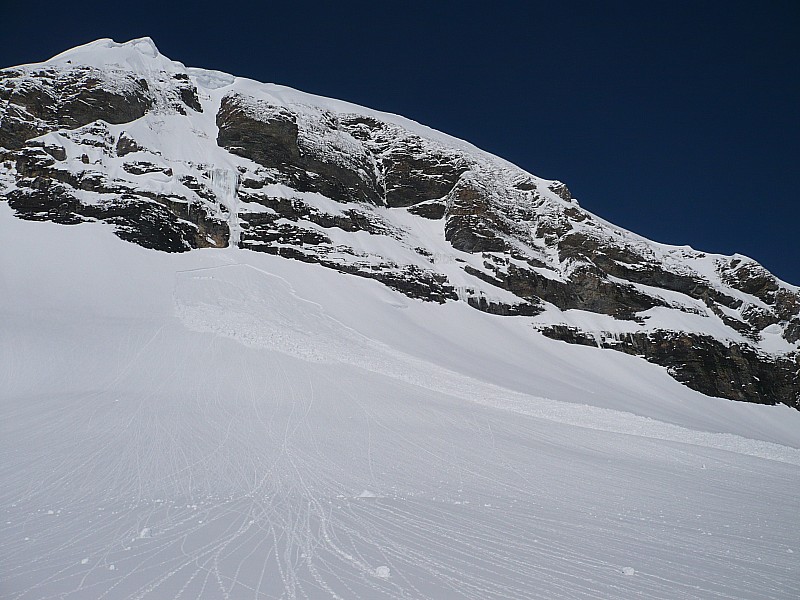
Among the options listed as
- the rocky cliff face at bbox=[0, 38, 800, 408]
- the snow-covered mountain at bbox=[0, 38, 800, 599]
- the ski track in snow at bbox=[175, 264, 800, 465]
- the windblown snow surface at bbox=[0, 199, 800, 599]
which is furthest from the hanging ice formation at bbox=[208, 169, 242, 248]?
the windblown snow surface at bbox=[0, 199, 800, 599]

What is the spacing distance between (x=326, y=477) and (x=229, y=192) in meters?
37.4

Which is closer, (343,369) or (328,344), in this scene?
(343,369)

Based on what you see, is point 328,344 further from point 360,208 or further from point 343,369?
point 360,208

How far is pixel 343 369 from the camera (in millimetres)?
17688

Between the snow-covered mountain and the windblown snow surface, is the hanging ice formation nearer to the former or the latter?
the snow-covered mountain

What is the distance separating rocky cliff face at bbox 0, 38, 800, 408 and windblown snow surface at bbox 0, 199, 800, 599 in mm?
14298

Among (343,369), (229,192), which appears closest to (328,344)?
(343,369)

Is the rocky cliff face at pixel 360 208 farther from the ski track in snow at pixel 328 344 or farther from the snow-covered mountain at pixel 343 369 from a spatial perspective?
the ski track in snow at pixel 328 344

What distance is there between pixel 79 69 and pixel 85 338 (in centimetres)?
3906

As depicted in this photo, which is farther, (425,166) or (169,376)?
(425,166)

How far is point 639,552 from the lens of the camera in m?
4.65

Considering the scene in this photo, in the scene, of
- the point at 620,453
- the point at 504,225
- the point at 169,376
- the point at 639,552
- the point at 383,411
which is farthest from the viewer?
the point at 504,225

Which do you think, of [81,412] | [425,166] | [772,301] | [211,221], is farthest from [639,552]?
[772,301]

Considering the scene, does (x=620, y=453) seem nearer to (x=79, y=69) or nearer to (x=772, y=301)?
(x=79, y=69)
